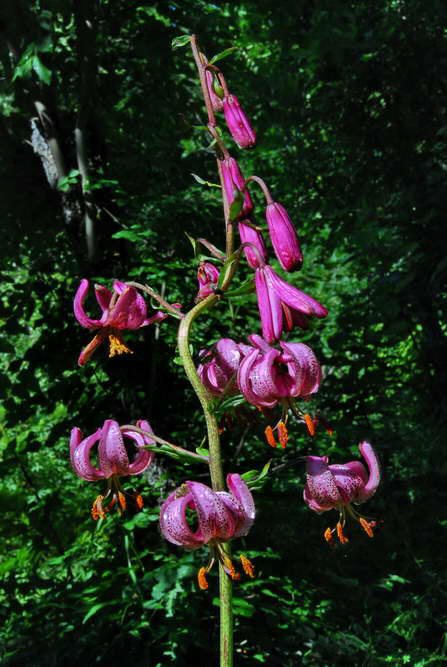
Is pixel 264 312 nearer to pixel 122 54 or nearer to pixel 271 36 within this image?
pixel 122 54

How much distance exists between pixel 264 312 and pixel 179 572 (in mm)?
1160

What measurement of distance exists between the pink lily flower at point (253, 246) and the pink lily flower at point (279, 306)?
27 millimetres

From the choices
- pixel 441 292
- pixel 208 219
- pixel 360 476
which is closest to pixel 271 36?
pixel 208 219

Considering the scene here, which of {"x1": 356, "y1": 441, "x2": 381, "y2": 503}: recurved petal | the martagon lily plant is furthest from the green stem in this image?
{"x1": 356, "y1": 441, "x2": 381, "y2": 503}: recurved petal

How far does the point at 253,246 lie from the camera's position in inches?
27.2

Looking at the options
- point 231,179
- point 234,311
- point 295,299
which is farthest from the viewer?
point 234,311

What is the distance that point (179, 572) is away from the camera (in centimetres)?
159

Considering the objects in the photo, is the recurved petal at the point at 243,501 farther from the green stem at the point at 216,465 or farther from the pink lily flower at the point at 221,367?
the pink lily flower at the point at 221,367

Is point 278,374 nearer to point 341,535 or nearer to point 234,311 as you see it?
point 341,535

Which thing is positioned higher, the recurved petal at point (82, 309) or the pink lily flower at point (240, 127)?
the pink lily flower at point (240, 127)

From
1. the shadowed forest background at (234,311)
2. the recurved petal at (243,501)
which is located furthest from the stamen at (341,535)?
the shadowed forest background at (234,311)

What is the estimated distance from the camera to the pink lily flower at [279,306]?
628 millimetres

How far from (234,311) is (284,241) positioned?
5.67 ft

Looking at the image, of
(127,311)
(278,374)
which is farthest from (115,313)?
(278,374)
